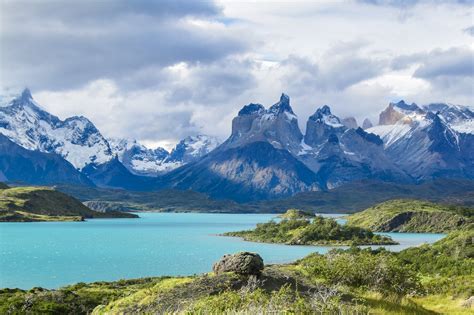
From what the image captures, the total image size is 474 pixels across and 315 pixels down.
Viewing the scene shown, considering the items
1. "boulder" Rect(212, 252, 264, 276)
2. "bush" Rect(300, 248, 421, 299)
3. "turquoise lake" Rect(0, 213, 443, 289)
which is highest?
"boulder" Rect(212, 252, 264, 276)

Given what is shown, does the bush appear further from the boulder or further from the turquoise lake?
the turquoise lake

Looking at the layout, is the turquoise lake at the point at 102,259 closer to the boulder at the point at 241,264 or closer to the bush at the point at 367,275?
the bush at the point at 367,275

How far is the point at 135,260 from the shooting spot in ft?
474

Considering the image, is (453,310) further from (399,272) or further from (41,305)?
(41,305)

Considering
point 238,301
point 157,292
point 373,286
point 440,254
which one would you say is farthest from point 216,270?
point 440,254

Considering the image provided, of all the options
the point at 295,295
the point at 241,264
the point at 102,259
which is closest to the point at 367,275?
the point at 241,264

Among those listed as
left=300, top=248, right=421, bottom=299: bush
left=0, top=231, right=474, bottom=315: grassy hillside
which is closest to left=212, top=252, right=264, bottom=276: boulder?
left=0, top=231, right=474, bottom=315: grassy hillside

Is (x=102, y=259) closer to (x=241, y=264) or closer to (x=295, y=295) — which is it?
(x=241, y=264)

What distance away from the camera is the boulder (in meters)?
30.5

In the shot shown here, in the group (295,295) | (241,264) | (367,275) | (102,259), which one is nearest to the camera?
(295,295)

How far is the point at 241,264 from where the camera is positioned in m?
30.8

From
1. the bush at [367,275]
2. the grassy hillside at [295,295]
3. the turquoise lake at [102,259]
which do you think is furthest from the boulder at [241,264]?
the turquoise lake at [102,259]

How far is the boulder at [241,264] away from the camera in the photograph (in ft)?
100

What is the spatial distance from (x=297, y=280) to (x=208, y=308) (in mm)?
10716
